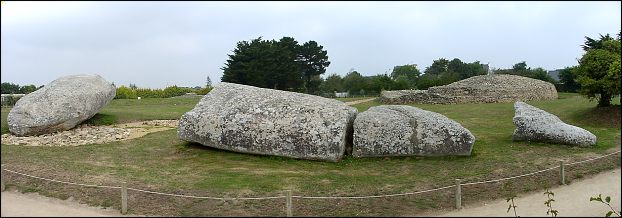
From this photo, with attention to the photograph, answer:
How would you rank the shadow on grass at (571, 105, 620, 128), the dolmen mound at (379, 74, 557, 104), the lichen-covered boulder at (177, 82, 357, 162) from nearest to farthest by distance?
1. the lichen-covered boulder at (177, 82, 357, 162)
2. the shadow on grass at (571, 105, 620, 128)
3. the dolmen mound at (379, 74, 557, 104)

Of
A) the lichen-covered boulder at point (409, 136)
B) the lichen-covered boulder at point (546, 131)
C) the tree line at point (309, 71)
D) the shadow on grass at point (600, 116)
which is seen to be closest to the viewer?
the lichen-covered boulder at point (409, 136)

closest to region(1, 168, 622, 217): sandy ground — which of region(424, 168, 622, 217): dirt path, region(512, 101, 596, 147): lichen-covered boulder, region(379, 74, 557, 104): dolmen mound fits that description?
region(424, 168, 622, 217): dirt path

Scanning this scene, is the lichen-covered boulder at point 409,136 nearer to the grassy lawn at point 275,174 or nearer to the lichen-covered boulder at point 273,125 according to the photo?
the grassy lawn at point 275,174

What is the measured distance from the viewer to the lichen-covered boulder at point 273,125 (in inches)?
476

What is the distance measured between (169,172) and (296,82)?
35028 millimetres

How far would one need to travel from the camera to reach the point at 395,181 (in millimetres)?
10188

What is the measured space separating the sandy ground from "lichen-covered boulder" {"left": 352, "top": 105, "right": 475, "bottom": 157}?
9.41 feet

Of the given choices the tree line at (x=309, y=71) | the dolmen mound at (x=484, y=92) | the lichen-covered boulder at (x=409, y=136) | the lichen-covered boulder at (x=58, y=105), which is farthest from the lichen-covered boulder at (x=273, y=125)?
the tree line at (x=309, y=71)

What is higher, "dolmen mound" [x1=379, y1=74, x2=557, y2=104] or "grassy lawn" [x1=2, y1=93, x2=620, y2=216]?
"dolmen mound" [x1=379, y1=74, x2=557, y2=104]

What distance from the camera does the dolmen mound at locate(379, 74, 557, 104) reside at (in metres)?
31.1

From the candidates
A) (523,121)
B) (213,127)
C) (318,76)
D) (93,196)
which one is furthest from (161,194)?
(318,76)

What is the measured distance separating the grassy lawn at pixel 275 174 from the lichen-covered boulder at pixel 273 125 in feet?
1.04

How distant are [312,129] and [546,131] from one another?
20.4ft

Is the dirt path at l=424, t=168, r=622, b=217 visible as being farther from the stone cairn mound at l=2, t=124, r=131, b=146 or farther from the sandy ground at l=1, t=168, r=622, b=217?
the stone cairn mound at l=2, t=124, r=131, b=146
